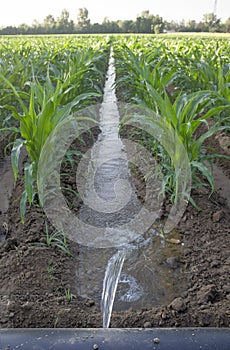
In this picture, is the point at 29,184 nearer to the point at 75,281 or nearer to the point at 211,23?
the point at 75,281

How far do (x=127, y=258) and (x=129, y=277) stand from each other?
0.18m

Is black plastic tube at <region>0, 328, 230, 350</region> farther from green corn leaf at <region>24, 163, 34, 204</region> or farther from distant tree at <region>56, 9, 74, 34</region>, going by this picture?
distant tree at <region>56, 9, 74, 34</region>

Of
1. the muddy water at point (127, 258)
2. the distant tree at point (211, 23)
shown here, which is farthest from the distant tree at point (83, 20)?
the muddy water at point (127, 258)

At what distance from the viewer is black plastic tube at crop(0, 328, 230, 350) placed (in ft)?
4.80

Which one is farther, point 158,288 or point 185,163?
point 185,163

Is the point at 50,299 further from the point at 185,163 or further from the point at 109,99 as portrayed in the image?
the point at 109,99

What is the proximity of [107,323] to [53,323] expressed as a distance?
22cm

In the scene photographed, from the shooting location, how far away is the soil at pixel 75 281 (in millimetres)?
1743

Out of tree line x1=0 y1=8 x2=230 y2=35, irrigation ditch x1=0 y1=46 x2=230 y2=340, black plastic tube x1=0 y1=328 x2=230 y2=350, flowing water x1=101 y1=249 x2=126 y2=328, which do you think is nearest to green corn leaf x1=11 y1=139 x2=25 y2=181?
irrigation ditch x1=0 y1=46 x2=230 y2=340

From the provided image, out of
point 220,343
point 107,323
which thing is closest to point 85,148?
point 107,323

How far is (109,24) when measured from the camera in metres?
50.2

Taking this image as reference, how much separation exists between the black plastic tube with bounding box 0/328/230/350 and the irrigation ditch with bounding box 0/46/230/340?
0.02 metres

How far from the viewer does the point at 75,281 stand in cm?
215

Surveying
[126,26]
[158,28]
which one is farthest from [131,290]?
[126,26]
